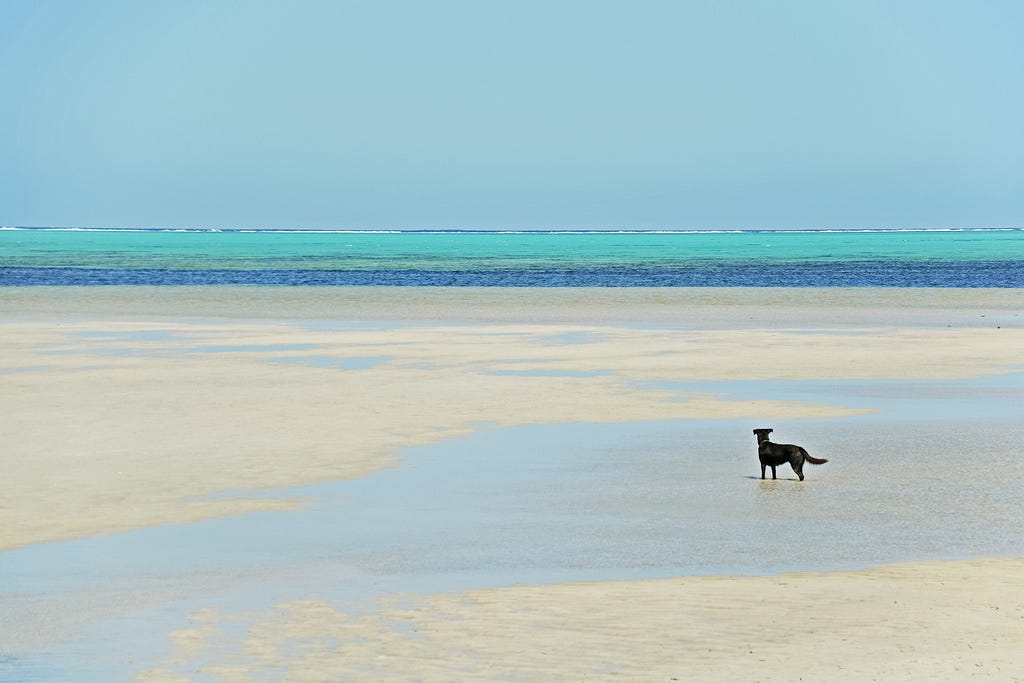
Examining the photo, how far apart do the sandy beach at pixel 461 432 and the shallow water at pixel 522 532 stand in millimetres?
399

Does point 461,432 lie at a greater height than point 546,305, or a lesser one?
greater

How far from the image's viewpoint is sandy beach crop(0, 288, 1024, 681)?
8.56 metres

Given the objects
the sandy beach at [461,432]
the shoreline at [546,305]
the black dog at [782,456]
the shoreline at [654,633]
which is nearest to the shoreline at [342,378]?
the sandy beach at [461,432]

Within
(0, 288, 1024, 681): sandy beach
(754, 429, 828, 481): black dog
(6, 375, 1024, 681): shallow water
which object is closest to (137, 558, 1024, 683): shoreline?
(0, 288, 1024, 681): sandy beach

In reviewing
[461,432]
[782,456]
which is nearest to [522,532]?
[782,456]

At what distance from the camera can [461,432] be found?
18.2 meters

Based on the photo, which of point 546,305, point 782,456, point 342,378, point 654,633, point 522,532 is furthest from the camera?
point 546,305

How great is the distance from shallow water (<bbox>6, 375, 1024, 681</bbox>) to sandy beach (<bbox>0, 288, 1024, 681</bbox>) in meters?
0.40

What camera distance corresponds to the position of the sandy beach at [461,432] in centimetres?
856

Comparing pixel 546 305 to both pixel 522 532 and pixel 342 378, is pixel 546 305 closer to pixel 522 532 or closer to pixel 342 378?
pixel 342 378

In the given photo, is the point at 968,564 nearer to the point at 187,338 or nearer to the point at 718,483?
the point at 718,483

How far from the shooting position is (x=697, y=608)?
963 cm

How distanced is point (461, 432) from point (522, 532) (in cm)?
606

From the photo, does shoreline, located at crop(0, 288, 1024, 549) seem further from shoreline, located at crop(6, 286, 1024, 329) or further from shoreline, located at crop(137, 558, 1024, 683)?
shoreline, located at crop(137, 558, 1024, 683)
